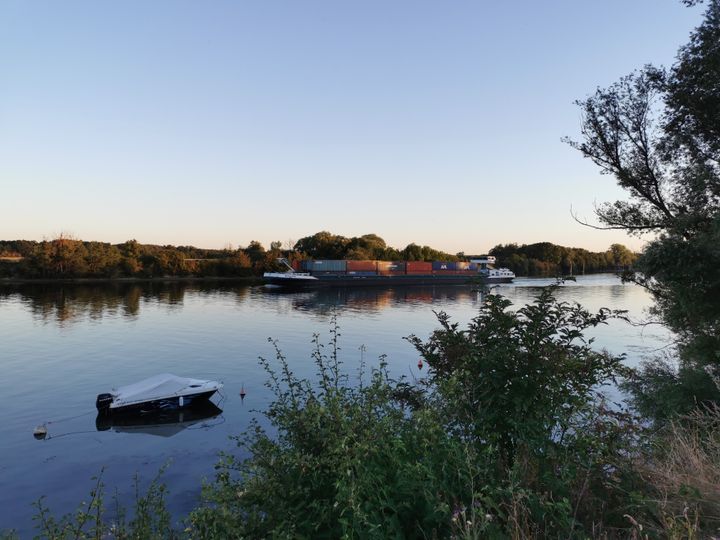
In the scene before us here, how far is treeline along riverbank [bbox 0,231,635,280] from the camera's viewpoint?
95.5 metres

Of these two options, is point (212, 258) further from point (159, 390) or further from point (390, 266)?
point (159, 390)

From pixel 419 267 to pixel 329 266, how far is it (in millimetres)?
23926

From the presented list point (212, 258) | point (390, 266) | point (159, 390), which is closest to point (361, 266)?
point (390, 266)

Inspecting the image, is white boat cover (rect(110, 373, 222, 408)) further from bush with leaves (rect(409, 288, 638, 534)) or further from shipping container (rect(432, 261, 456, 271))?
shipping container (rect(432, 261, 456, 271))

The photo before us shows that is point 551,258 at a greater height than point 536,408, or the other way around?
point 551,258

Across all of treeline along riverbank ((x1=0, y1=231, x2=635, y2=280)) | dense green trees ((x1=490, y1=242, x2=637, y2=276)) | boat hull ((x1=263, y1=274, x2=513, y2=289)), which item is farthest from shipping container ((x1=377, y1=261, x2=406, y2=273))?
dense green trees ((x1=490, y1=242, x2=637, y2=276))

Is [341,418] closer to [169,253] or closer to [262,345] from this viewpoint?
[262,345]

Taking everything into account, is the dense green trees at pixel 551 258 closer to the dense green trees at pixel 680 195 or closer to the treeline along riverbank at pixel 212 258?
the treeline along riverbank at pixel 212 258

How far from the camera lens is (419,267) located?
10731cm

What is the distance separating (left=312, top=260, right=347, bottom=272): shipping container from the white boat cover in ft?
257

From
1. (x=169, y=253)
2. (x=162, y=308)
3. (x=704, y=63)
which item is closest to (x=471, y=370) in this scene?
(x=704, y=63)

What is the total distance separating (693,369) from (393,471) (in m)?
10.7

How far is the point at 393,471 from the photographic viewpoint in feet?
13.4

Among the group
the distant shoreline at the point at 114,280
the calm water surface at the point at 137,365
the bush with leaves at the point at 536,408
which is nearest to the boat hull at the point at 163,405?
the calm water surface at the point at 137,365
